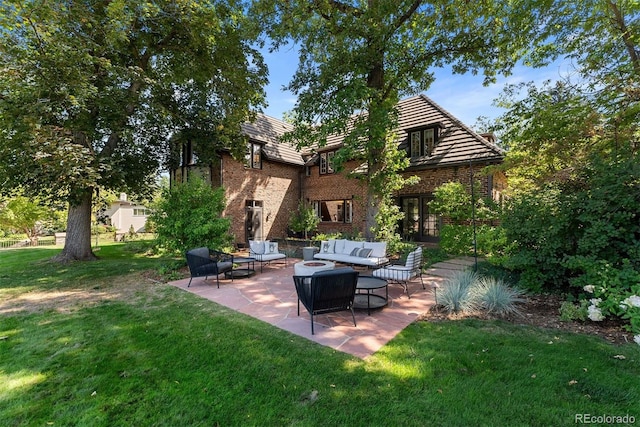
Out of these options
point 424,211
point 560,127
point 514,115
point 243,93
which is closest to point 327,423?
point 560,127

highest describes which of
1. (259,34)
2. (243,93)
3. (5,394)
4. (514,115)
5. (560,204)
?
(259,34)

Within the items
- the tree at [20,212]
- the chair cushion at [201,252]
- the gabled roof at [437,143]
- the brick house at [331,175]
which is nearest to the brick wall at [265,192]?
the brick house at [331,175]

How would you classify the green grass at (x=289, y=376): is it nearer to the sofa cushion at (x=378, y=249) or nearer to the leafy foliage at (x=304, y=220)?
the sofa cushion at (x=378, y=249)

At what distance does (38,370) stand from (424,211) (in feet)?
45.2

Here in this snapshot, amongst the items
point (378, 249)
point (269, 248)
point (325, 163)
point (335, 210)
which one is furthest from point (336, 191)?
point (378, 249)

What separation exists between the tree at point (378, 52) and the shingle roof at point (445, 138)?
2204 mm

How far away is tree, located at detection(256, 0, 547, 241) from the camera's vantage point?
9117 mm

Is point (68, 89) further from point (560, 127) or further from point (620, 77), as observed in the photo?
point (620, 77)

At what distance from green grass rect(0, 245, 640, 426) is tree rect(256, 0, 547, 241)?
6.52 metres

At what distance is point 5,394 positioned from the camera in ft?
10.1

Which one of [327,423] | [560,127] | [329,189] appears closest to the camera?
[327,423]

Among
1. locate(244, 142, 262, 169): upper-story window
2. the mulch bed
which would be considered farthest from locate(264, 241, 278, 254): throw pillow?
locate(244, 142, 262, 169): upper-story window

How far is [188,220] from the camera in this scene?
9406mm

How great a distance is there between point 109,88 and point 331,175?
36.3ft
